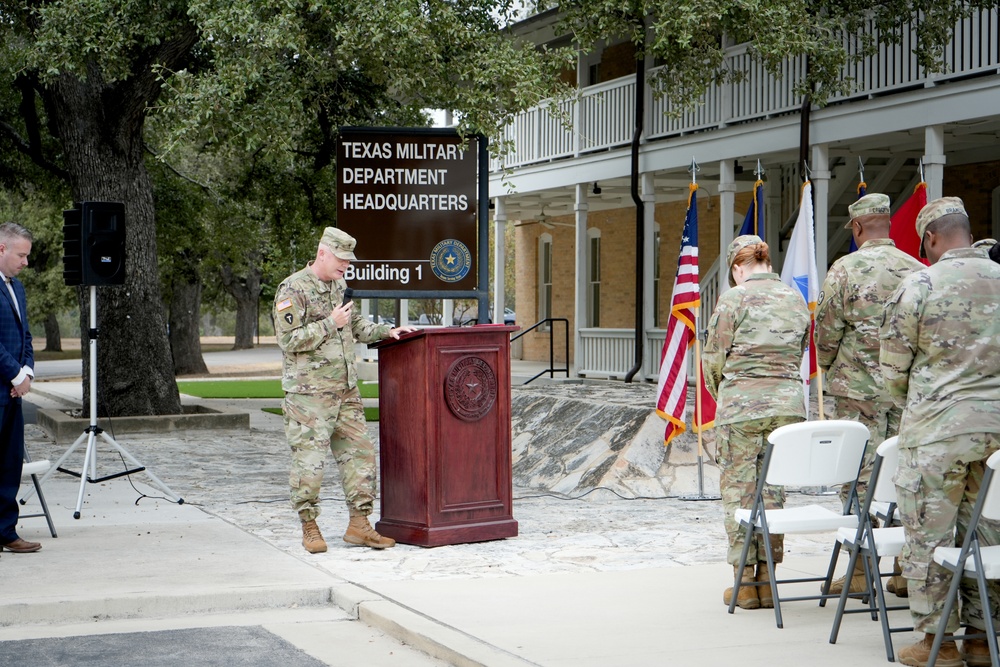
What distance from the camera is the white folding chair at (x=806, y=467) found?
19.7 ft

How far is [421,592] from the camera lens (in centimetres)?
705

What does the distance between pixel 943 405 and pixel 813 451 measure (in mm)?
975

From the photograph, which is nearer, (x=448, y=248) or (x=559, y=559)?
(x=559, y=559)

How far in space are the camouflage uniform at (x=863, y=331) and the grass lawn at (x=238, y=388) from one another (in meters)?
16.8

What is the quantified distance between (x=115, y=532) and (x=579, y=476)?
438cm

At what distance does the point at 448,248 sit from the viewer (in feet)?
33.1

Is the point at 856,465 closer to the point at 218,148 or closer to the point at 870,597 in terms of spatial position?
the point at 870,597

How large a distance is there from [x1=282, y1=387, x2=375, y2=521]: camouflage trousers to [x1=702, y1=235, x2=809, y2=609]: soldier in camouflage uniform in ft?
8.55

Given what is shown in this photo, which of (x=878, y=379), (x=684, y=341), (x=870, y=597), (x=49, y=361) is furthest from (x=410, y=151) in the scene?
(x=49, y=361)

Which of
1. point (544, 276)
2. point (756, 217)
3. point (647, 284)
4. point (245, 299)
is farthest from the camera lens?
point (245, 299)

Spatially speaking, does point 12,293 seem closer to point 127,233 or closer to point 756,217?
point 756,217

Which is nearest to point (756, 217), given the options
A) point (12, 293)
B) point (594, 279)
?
point (12, 293)

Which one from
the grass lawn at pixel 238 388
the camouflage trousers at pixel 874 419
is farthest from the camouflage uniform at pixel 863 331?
the grass lawn at pixel 238 388

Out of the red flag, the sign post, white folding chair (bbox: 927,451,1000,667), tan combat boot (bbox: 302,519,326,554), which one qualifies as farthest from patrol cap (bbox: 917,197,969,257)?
the red flag
